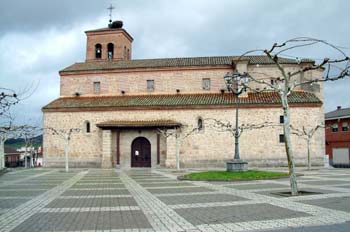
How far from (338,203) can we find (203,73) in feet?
90.9

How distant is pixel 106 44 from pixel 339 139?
30.9 metres

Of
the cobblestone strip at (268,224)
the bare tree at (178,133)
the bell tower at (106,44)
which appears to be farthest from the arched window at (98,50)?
the cobblestone strip at (268,224)

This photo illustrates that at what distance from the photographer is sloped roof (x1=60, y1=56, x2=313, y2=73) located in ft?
123

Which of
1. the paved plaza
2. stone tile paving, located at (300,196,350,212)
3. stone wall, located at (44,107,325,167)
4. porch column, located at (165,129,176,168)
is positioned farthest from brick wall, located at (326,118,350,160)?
stone tile paving, located at (300,196,350,212)

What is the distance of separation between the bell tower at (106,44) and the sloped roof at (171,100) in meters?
9.27

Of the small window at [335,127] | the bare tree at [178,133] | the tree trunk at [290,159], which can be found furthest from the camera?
the small window at [335,127]

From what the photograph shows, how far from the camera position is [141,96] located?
3753 cm

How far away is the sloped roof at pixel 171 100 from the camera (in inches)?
1321

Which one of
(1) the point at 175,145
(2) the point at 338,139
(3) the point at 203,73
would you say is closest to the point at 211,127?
(1) the point at 175,145

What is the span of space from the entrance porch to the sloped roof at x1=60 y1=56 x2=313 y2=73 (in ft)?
24.4

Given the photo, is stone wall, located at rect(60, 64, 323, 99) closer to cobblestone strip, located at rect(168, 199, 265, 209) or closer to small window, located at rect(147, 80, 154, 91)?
small window, located at rect(147, 80, 154, 91)

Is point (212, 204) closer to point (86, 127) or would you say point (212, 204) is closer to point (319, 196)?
point (319, 196)

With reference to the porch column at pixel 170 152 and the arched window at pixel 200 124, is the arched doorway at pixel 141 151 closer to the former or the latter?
the porch column at pixel 170 152

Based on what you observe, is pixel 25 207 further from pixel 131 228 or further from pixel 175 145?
pixel 175 145
